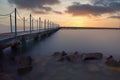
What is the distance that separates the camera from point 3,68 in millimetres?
7273

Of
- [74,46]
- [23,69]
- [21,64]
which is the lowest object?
[74,46]

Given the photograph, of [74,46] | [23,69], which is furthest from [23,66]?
[74,46]

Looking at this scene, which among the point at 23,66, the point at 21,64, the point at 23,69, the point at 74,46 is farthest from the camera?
the point at 74,46

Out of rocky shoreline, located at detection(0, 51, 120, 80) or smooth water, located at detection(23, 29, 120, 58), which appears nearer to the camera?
rocky shoreline, located at detection(0, 51, 120, 80)

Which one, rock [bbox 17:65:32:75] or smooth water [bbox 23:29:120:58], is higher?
rock [bbox 17:65:32:75]

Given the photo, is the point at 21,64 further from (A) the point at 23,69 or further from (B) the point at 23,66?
(A) the point at 23,69

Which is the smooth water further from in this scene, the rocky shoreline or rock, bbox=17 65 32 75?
rock, bbox=17 65 32 75

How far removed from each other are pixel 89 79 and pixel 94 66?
5.73ft

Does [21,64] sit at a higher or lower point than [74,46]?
higher

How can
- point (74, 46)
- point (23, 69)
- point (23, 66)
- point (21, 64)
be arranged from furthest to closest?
point (74, 46), point (21, 64), point (23, 66), point (23, 69)

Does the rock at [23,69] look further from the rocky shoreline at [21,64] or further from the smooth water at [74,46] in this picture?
the smooth water at [74,46]

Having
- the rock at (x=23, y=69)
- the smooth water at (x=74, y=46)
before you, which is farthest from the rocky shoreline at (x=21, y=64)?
the smooth water at (x=74, y=46)

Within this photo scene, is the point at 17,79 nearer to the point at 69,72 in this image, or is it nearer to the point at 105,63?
the point at 69,72

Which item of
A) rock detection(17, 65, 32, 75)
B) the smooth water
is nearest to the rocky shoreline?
rock detection(17, 65, 32, 75)
